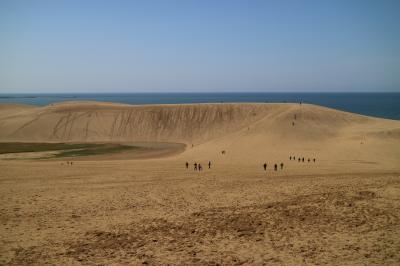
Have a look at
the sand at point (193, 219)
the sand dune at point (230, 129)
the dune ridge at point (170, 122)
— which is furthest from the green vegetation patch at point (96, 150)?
the sand at point (193, 219)

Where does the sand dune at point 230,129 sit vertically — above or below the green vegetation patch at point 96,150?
above

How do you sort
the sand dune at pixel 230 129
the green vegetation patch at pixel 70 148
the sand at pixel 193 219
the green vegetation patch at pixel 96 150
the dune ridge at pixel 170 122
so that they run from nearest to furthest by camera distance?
the sand at pixel 193 219
the sand dune at pixel 230 129
the green vegetation patch at pixel 96 150
the green vegetation patch at pixel 70 148
the dune ridge at pixel 170 122

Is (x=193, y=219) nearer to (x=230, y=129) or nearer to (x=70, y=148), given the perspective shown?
(x=70, y=148)

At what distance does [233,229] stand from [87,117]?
62.6 meters

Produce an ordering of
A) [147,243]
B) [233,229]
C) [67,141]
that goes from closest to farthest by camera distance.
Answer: [147,243] < [233,229] < [67,141]

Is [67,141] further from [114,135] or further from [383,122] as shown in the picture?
[383,122]

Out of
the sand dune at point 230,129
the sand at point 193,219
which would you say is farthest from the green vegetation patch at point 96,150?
the sand at point 193,219

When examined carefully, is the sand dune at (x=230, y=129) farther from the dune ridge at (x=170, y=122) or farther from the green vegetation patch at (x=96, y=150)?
the green vegetation patch at (x=96, y=150)

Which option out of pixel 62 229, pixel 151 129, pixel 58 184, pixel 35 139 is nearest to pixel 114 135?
pixel 151 129

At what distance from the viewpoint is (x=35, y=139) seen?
63.1 m

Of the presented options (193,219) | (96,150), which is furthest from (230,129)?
(193,219)

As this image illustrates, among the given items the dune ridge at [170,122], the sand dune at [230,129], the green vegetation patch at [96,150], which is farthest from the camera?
the dune ridge at [170,122]

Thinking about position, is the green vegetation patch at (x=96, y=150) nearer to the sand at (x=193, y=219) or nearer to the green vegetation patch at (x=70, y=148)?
the green vegetation patch at (x=70, y=148)

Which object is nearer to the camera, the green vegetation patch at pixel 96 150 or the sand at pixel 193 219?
the sand at pixel 193 219
